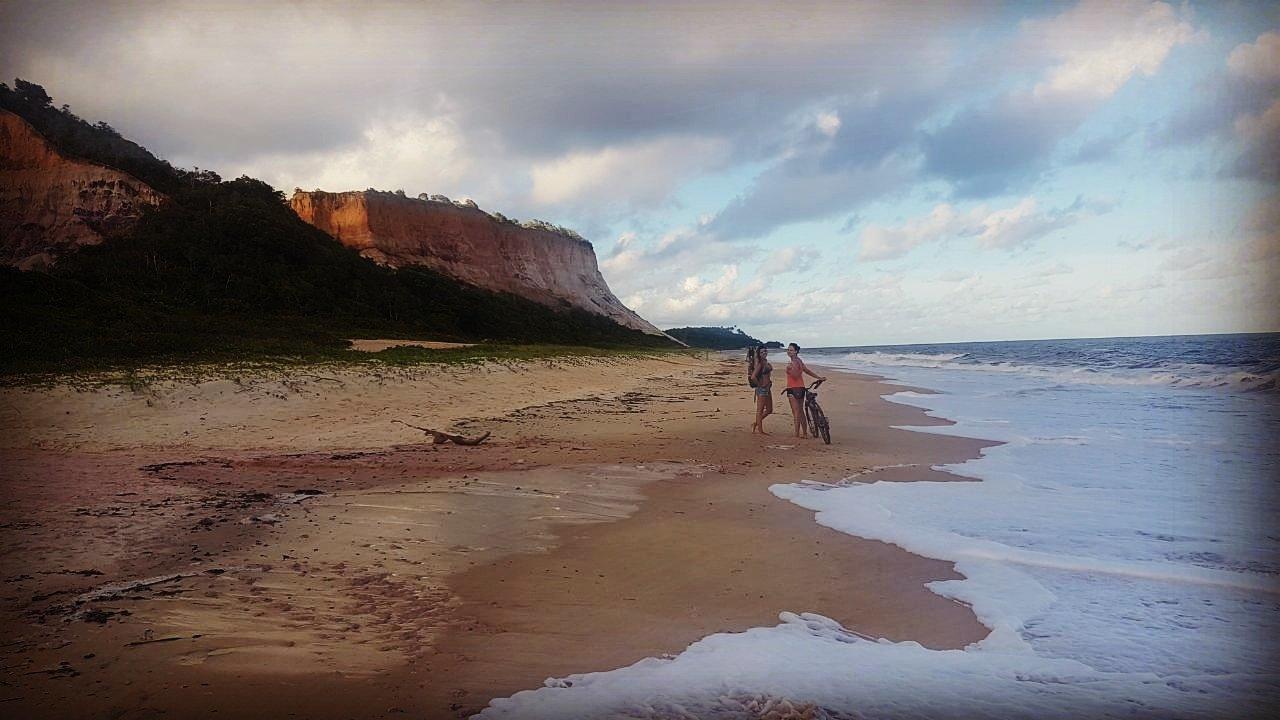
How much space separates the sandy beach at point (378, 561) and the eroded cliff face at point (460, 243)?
5487cm

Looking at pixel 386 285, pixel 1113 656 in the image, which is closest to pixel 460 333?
pixel 386 285

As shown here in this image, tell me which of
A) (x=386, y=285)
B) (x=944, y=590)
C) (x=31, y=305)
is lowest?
(x=944, y=590)

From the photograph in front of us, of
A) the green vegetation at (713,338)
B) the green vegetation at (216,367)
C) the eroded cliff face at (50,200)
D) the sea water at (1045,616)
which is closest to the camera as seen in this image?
the sea water at (1045,616)

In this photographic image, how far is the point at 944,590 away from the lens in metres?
4.31

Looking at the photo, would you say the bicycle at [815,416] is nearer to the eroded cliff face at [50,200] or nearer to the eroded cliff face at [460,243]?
the eroded cliff face at [50,200]

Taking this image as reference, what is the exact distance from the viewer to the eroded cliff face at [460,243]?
64.9 metres

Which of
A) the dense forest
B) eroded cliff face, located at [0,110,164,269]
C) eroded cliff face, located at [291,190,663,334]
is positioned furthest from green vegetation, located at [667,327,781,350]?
eroded cliff face, located at [0,110,164,269]

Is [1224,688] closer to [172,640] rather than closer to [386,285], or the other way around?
[172,640]

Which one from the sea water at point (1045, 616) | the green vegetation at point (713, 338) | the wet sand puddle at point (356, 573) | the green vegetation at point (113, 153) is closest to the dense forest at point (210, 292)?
the green vegetation at point (113, 153)

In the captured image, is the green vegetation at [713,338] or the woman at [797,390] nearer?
the woman at [797,390]

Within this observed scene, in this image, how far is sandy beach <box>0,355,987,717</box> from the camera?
9.30 ft

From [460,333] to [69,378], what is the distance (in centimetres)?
3273

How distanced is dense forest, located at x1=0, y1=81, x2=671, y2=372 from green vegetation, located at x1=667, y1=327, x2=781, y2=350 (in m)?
56.6

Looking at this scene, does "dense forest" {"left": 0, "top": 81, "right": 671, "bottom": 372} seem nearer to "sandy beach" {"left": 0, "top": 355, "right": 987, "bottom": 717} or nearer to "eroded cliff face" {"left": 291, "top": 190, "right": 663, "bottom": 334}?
"sandy beach" {"left": 0, "top": 355, "right": 987, "bottom": 717}
